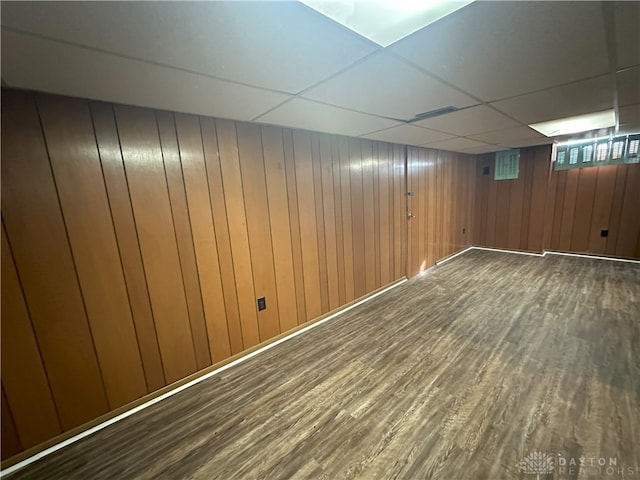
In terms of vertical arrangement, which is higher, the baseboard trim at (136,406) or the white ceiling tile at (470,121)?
the white ceiling tile at (470,121)

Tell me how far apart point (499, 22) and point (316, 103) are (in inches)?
44.0

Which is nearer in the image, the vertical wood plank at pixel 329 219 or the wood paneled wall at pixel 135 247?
the wood paneled wall at pixel 135 247

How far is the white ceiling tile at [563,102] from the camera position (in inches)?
69.6

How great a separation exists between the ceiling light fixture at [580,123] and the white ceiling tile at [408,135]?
106 centimetres

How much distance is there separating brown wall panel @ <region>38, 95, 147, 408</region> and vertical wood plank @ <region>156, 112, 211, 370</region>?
1.27 feet

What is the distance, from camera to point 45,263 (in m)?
1.51

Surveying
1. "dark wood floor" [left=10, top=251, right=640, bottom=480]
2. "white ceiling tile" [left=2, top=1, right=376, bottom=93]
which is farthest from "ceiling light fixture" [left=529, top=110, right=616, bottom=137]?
"white ceiling tile" [left=2, top=1, right=376, bottom=93]

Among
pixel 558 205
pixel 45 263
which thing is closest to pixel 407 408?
pixel 45 263

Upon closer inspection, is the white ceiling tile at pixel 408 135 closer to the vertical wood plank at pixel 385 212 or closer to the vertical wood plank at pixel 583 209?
the vertical wood plank at pixel 385 212

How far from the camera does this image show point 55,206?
5.01 feet

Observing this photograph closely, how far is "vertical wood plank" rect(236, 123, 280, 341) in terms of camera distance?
226 cm

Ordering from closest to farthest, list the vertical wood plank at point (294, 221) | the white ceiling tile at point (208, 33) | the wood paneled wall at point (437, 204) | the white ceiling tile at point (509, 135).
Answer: the white ceiling tile at point (208, 33) → the vertical wood plank at point (294, 221) → the white ceiling tile at point (509, 135) → the wood paneled wall at point (437, 204)

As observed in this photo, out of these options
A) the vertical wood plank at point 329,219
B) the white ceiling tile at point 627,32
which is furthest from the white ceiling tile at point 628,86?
→ the vertical wood plank at point 329,219

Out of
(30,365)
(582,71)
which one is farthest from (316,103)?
(30,365)
